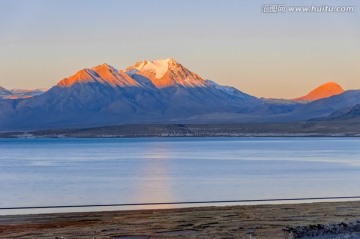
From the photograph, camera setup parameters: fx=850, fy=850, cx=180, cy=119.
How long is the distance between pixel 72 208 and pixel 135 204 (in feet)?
9.71

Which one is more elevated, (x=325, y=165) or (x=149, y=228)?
(x=325, y=165)

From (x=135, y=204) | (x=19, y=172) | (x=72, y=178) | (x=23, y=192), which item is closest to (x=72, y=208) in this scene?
(x=135, y=204)

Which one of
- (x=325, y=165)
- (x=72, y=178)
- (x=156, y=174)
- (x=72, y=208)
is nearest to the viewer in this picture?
(x=72, y=208)

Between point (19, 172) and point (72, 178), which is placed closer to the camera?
point (72, 178)

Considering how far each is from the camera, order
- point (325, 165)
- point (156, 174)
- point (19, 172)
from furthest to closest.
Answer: point (325, 165) < point (19, 172) < point (156, 174)

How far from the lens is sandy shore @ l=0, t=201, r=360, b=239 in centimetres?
2325

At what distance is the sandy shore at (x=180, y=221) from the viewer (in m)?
23.2

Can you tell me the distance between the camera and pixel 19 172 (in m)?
64.4

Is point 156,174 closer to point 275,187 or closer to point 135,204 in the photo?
point 275,187

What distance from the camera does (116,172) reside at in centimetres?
6281

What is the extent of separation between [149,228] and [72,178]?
3158cm

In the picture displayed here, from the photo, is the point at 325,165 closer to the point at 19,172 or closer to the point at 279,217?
the point at 19,172

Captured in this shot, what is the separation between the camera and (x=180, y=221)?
26234 mm

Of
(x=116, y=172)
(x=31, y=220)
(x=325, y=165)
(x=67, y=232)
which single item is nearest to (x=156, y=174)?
(x=116, y=172)
